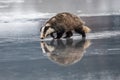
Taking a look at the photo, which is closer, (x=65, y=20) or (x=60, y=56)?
(x=60, y=56)

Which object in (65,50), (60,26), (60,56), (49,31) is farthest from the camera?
(60,26)

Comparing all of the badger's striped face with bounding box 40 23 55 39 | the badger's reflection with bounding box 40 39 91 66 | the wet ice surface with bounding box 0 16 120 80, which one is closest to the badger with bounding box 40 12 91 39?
the badger's striped face with bounding box 40 23 55 39

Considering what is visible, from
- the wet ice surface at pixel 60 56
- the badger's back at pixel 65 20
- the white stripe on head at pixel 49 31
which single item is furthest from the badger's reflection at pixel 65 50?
the badger's back at pixel 65 20

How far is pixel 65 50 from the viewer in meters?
13.0

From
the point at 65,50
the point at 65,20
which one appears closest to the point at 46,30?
the point at 65,20

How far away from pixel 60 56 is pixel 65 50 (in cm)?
98

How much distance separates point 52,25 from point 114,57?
383 centimetres

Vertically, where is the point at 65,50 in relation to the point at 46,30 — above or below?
above

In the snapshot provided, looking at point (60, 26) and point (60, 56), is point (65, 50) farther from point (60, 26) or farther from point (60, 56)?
point (60, 26)

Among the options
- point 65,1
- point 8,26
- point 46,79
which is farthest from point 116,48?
point 65,1

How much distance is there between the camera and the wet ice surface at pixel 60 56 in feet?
32.7

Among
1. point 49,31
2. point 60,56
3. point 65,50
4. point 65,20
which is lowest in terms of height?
point 49,31

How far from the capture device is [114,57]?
38.4ft

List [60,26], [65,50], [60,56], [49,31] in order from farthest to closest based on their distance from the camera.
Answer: [60,26]
[49,31]
[65,50]
[60,56]
